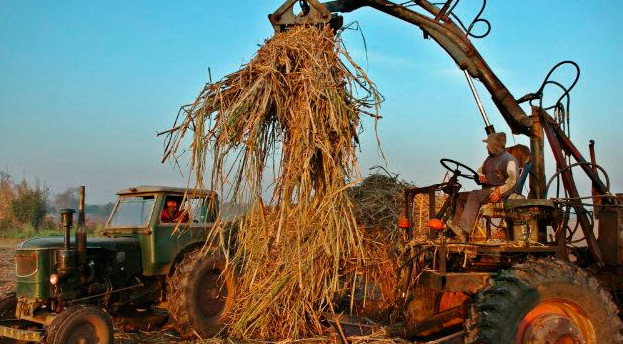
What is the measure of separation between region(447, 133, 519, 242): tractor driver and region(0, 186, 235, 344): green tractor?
254 centimetres

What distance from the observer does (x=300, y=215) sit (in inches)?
226

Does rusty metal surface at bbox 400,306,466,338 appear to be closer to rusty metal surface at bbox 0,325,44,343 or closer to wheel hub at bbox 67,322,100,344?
wheel hub at bbox 67,322,100,344

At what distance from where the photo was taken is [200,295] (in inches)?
276

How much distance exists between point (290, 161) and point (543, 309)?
2.76m

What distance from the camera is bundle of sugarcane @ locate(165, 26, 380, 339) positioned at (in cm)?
565

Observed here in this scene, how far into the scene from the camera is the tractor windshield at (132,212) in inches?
289

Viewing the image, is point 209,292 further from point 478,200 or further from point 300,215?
point 478,200

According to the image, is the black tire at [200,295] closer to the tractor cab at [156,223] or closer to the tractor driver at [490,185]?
the tractor cab at [156,223]

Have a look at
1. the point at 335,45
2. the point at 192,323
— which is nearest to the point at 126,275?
the point at 192,323

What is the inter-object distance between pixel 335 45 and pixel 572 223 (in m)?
3.21

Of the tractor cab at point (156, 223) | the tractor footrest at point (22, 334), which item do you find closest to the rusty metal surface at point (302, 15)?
the tractor cab at point (156, 223)

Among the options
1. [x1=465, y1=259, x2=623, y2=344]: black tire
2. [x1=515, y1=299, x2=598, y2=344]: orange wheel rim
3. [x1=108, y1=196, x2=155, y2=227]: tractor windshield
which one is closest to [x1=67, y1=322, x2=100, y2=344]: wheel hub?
[x1=108, y1=196, x2=155, y2=227]: tractor windshield

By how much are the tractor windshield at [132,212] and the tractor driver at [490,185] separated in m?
3.99

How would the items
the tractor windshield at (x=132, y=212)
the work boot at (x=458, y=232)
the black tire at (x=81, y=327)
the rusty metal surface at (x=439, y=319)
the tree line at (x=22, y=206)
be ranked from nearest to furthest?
the rusty metal surface at (x=439, y=319)
the work boot at (x=458, y=232)
the black tire at (x=81, y=327)
the tractor windshield at (x=132, y=212)
the tree line at (x=22, y=206)
